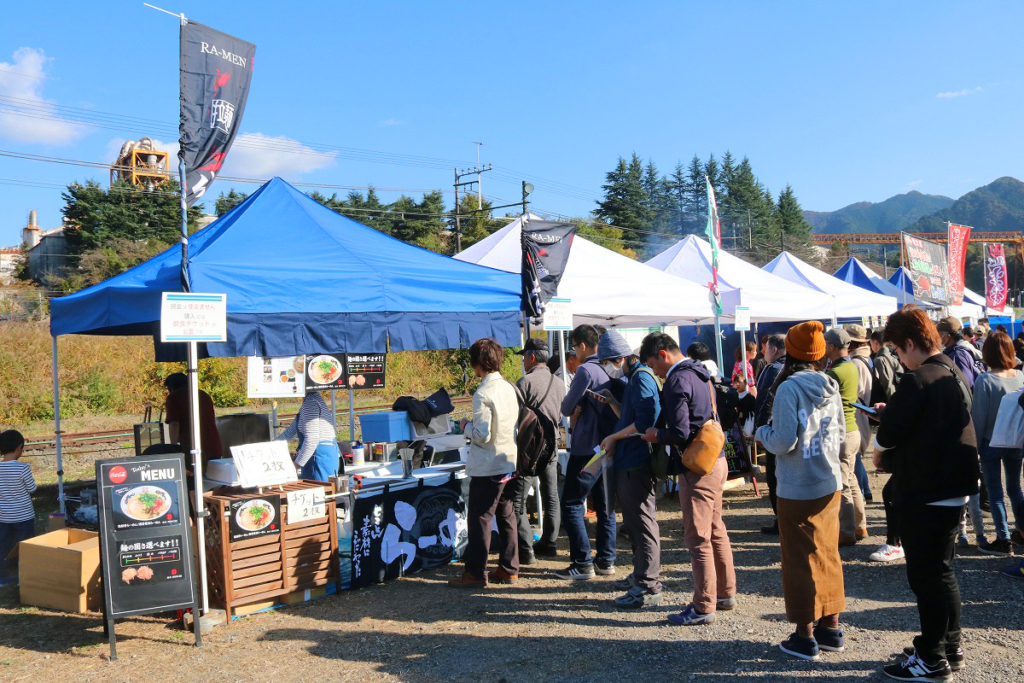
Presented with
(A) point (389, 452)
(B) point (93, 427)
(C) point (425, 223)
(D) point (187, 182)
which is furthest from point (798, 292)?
(C) point (425, 223)

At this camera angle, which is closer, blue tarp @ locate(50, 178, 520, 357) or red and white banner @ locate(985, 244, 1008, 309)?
blue tarp @ locate(50, 178, 520, 357)

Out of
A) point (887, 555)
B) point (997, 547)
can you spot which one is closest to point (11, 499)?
point (887, 555)

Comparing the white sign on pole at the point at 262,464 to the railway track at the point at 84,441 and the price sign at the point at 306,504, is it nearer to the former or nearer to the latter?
the price sign at the point at 306,504

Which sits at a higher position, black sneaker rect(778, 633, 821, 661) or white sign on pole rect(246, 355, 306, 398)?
white sign on pole rect(246, 355, 306, 398)

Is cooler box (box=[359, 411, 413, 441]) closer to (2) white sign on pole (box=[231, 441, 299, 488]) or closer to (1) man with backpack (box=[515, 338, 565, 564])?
(1) man with backpack (box=[515, 338, 565, 564])

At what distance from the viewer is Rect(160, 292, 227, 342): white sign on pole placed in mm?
4656

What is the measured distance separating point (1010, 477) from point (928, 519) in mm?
3032

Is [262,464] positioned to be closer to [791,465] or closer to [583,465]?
[583,465]

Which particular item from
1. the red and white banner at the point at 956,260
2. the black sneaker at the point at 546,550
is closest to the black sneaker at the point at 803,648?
the black sneaker at the point at 546,550

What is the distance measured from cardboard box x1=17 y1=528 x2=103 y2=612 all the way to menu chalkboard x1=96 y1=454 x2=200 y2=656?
94 cm

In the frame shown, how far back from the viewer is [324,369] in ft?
21.6

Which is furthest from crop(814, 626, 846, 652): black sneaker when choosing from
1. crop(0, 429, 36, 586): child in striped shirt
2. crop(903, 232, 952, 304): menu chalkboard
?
crop(903, 232, 952, 304): menu chalkboard

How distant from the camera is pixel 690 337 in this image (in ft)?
70.3

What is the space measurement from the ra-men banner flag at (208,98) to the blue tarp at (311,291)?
74cm
